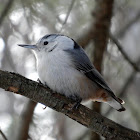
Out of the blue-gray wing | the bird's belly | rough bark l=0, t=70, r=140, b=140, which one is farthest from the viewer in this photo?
the blue-gray wing

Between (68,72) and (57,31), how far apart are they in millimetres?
986

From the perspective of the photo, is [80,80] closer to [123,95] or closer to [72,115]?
[72,115]

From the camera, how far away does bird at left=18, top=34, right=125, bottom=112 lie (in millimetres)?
2246

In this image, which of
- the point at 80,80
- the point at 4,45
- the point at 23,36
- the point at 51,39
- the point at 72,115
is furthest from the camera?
the point at 23,36

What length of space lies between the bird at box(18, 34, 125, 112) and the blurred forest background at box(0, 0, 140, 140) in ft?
1.03

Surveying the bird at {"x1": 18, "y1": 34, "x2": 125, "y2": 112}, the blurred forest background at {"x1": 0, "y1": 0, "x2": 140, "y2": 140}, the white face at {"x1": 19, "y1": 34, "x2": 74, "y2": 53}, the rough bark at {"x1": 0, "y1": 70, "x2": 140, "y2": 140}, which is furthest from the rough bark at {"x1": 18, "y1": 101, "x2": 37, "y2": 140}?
the rough bark at {"x1": 0, "y1": 70, "x2": 140, "y2": 140}

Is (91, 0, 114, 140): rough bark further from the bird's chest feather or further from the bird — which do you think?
the bird's chest feather

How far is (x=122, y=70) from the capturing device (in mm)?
3016

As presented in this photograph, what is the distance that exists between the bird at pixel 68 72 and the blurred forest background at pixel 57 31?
1.03 ft

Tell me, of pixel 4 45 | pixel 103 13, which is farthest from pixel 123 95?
pixel 4 45

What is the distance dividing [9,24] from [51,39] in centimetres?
65

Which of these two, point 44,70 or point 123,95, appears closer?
point 44,70

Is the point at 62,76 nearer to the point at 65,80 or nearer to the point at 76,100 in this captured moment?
the point at 65,80

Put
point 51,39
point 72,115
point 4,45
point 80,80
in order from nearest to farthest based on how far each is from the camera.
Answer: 1. point 72,115
2. point 80,80
3. point 51,39
4. point 4,45
